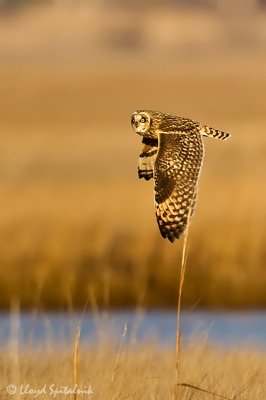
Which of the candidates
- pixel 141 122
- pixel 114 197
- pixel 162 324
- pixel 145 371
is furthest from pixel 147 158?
pixel 114 197

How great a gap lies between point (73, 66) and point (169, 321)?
60.4 m

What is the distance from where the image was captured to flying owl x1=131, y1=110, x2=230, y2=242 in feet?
22.4

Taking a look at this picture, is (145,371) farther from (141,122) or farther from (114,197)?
(114,197)

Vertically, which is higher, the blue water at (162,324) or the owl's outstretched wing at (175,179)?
the owl's outstretched wing at (175,179)

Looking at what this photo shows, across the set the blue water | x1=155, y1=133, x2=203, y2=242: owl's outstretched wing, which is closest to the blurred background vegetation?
the blue water

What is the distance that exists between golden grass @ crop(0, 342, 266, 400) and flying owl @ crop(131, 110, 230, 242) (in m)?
0.73

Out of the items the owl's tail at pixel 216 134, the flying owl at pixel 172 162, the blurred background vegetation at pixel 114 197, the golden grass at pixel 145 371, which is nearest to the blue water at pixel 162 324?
the blurred background vegetation at pixel 114 197

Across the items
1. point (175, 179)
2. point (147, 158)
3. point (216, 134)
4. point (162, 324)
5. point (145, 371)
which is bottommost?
point (162, 324)

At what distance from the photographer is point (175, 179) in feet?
22.6

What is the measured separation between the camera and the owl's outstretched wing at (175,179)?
6.81m

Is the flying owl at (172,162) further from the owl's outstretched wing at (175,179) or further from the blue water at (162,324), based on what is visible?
the blue water at (162,324)

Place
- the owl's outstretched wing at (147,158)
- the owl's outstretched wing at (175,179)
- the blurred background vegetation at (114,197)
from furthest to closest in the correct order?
the blurred background vegetation at (114,197) → the owl's outstretched wing at (147,158) → the owl's outstretched wing at (175,179)

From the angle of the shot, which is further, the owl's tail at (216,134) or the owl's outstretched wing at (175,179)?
the owl's tail at (216,134)

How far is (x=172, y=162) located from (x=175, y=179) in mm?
82
